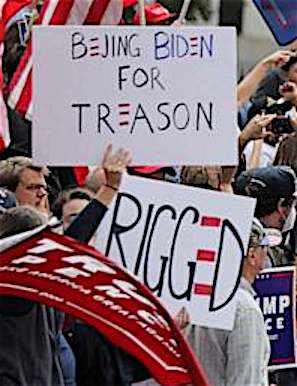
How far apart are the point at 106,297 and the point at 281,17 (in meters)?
1.09

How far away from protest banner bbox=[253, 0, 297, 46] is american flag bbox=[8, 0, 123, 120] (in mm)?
428

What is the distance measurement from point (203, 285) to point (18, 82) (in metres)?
0.77

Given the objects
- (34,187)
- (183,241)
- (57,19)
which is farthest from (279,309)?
(57,19)

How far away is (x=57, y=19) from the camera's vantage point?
362 centimetres

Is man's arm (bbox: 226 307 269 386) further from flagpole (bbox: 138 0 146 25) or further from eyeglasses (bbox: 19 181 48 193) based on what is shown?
flagpole (bbox: 138 0 146 25)

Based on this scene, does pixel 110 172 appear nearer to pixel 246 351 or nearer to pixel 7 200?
pixel 7 200

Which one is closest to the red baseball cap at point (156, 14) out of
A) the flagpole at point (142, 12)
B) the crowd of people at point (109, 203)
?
the crowd of people at point (109, 203)

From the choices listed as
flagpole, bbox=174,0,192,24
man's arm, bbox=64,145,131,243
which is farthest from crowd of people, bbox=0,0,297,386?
flagpole, bbox=174,0,192,24

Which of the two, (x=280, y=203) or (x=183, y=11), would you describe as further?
(x=280, y=203)

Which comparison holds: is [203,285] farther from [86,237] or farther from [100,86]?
[100,86]

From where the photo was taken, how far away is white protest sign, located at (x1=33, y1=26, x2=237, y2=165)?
135 inches

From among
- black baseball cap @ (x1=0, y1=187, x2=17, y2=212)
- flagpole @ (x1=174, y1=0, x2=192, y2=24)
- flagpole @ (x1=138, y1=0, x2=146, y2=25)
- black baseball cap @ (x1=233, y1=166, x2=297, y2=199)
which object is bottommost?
black baseball cap @ (x1=0, y1=187, x2=17, y2=212)

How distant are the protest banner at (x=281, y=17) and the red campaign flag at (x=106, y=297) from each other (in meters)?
0.98

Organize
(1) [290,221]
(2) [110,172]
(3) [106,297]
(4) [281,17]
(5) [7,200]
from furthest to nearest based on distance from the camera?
(1) [290,221], (4) [281,17], (5) [7,200], (2) [110,172], (3) [106,297]
